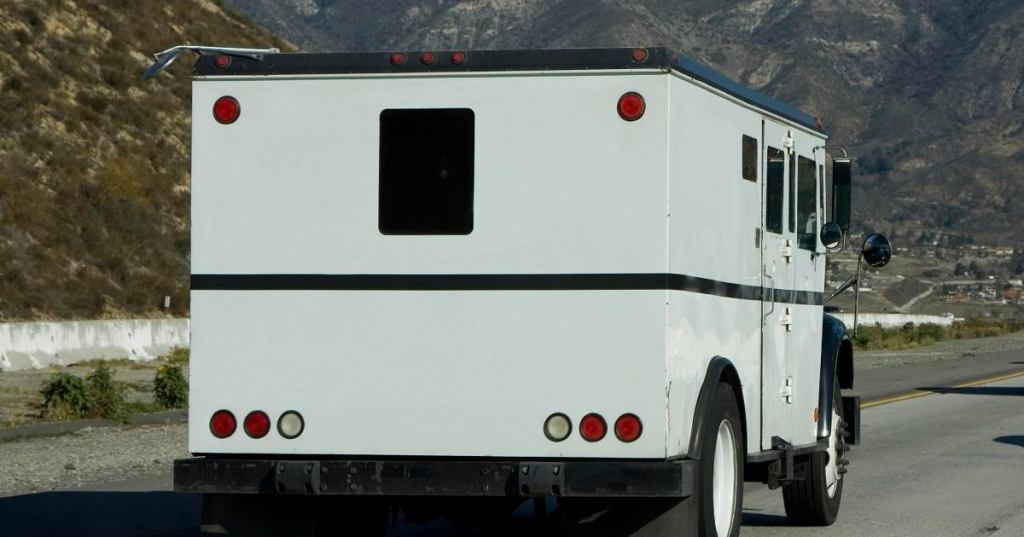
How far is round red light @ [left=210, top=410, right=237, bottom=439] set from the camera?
9023 mm

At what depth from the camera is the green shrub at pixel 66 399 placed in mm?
22047

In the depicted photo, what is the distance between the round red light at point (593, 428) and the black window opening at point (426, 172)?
1094 millimetres

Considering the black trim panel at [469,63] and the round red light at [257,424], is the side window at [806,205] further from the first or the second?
the round red light at [257,424]

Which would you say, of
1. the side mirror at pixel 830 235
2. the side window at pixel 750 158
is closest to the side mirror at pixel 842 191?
the side mirror at pixel 830 235

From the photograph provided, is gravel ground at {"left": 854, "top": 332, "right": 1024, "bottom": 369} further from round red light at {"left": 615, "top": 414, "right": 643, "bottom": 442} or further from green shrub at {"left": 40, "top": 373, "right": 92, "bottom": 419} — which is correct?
round red light at {"left": 615, "top": 414, "right": 643, "bottom": 442}

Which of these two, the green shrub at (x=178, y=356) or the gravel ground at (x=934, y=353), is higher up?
the green shrub at (x=178, y=356)

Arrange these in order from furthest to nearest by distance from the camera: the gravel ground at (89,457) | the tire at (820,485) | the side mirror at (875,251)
Result: 1. the gravel ground at (89,457)
2. the tire at (820,485)
3. the side mirror at (875,251)

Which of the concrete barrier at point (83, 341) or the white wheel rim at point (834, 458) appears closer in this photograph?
the white wheel rim at point (834, 458)

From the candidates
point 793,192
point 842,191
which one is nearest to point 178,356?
point 842,191

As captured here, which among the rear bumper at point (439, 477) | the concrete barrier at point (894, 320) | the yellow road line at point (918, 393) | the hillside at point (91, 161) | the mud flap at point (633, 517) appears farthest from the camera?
the concrete barrier at point (894, 320)

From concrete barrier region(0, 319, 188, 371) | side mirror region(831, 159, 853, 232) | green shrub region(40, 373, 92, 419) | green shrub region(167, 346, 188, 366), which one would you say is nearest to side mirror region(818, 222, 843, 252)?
side mirror region(831, 159, 853, 232)

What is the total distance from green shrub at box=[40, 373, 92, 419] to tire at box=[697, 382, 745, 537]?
13.8 m

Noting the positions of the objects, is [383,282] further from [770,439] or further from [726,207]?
[770,439]

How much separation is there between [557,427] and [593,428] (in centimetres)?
18
